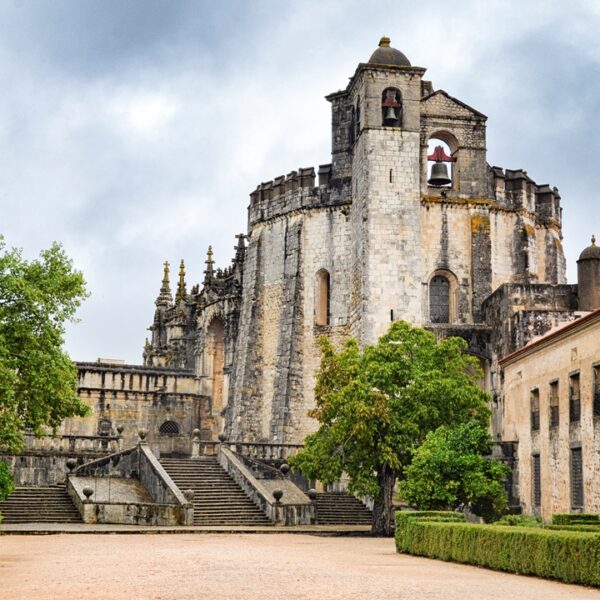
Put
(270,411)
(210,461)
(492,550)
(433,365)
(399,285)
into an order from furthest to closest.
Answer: (270,411) → (399,285) → (210,461) → (433,365) → (492,550)

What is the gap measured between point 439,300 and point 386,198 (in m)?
5.11

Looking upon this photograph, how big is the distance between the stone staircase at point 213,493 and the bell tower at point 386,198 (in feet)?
28.2

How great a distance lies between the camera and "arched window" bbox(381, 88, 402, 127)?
144ft

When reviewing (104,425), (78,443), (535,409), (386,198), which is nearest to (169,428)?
(104,425)

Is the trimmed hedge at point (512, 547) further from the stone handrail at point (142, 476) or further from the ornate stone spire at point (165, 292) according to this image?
the ornate stone spire at point (165, 292)

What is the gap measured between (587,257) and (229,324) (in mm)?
18936

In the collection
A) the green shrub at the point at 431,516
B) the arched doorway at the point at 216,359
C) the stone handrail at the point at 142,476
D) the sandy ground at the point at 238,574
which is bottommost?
the sandy ground at the point at 238,574

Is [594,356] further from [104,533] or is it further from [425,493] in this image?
[104,533]

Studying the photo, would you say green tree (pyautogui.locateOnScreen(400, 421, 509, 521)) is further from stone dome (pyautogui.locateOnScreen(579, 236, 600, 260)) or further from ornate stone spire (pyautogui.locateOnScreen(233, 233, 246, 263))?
ornate stone spire (pyautogui.locateOnScreen(233, 233, 246, 263))

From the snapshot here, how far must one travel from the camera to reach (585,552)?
16.0 m

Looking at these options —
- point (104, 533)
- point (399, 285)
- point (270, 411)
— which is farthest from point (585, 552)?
point (270, 411)

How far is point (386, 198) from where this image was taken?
4334 cm

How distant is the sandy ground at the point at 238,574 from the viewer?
14305 mm

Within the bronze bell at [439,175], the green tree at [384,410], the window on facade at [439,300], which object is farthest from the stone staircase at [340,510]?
the bronze bell at [439,175]
